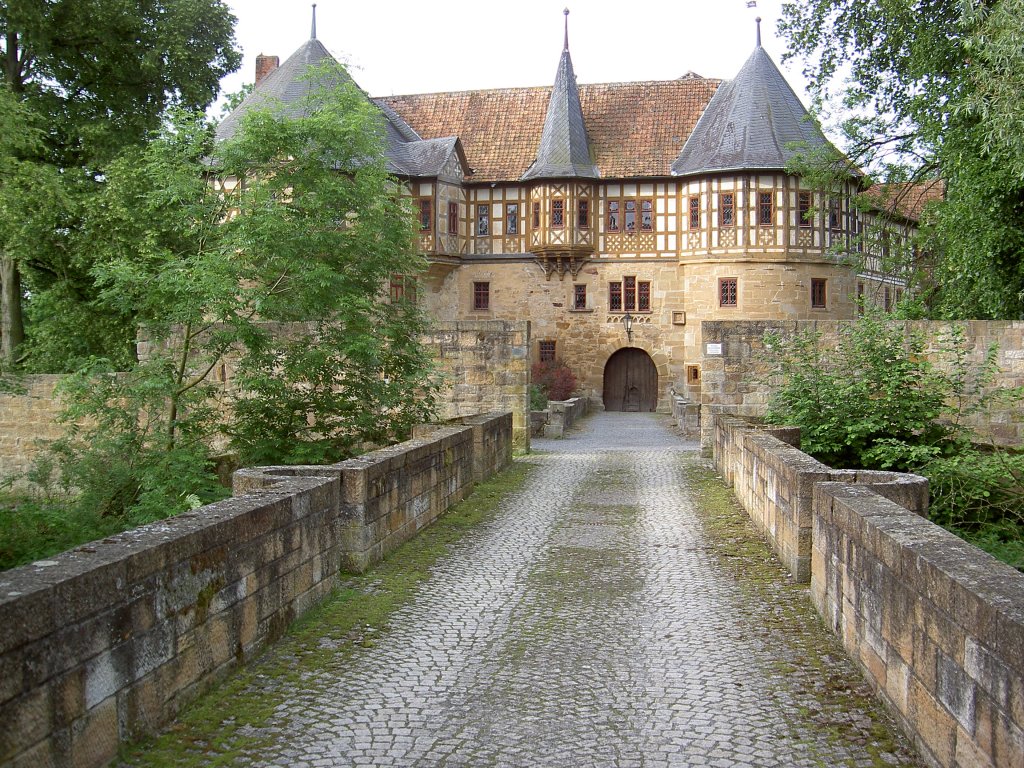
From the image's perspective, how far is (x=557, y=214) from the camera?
122 ft

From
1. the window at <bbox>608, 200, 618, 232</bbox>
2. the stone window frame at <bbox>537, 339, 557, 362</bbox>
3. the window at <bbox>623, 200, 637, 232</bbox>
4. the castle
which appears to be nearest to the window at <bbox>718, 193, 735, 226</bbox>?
the castle

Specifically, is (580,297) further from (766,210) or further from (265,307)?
(265,307)

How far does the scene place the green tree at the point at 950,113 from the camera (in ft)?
53.0

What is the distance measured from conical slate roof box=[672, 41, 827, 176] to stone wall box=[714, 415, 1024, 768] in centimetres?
2846

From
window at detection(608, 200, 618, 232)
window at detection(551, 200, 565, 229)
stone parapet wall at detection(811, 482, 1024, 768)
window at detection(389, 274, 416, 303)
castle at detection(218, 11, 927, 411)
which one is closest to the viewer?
stone parapet wall at detection(811, 482, 1024, 768)

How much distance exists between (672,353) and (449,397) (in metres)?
19.3

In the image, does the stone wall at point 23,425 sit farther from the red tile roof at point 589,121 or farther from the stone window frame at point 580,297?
the stone window frame at point 580,297

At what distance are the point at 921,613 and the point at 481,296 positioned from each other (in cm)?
3430

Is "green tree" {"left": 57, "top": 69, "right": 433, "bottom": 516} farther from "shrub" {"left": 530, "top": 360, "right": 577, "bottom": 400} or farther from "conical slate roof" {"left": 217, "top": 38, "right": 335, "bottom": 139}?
"conical slate roof" {"left": 217, "top": 38, "right": 335, "bottom": 139}

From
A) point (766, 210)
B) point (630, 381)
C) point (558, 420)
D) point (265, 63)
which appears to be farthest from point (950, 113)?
point (265, 63)

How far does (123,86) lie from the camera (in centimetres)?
2755

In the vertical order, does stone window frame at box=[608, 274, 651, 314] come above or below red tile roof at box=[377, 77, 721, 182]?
below

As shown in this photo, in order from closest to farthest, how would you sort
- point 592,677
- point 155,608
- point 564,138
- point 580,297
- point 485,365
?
1. point 155,608
2. point 592,677
3. point 485,365
4. point 564,138
5. point 580,297

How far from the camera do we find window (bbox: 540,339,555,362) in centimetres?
3812
